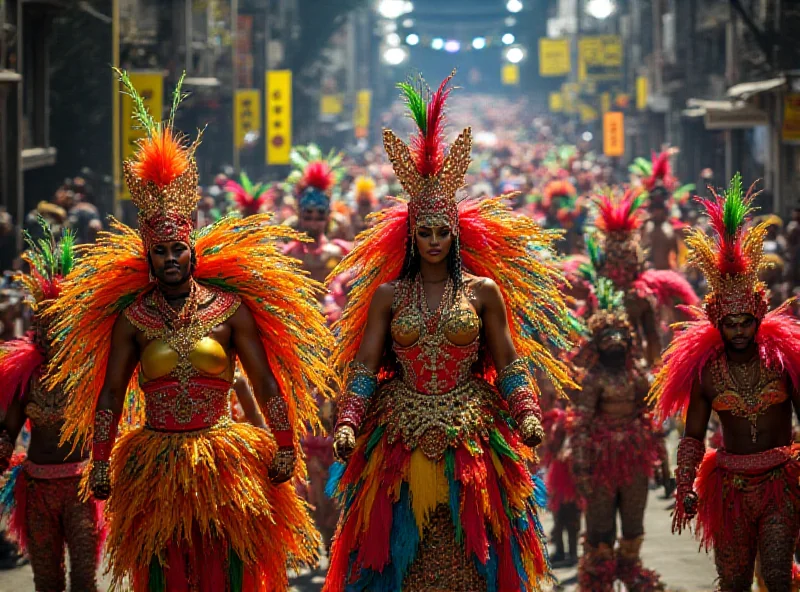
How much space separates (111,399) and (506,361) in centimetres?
192

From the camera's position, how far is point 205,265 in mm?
7762

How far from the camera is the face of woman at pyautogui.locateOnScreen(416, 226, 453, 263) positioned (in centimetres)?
735

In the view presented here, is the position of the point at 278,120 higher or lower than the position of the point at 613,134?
lower

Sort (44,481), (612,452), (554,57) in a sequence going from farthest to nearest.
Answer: (554,57) → (612,452) → (44,481)

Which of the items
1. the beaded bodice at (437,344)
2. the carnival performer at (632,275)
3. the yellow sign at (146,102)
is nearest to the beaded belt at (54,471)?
the beaded bodice at (437,344)

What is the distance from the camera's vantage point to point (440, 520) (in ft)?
23.3

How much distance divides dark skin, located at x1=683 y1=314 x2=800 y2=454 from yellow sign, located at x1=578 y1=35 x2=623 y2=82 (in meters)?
59.7

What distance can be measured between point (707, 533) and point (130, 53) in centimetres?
2464

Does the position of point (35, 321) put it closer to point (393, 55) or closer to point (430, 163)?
point (430, 163)

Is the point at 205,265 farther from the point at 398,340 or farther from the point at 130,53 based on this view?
the point at 130,53

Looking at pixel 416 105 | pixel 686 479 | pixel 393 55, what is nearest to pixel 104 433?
pixel 416 105

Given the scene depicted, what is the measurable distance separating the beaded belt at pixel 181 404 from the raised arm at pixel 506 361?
4.48 feet

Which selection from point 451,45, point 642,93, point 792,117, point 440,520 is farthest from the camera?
point 451,45

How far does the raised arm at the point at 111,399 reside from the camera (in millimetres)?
7258
